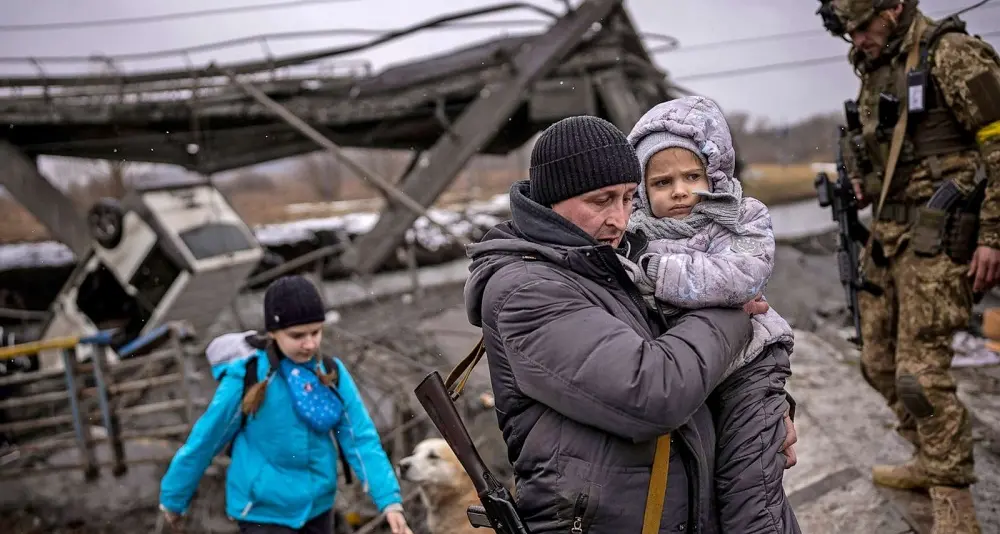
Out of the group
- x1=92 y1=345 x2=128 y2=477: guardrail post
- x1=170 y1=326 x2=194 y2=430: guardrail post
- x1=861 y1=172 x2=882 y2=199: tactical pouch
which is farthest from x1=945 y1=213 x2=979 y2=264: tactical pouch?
x1=92 y1=345 x2=128 y2=477: guardrail post

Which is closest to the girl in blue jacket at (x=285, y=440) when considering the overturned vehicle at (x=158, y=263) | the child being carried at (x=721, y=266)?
the child being carried at (x=721, y=266)

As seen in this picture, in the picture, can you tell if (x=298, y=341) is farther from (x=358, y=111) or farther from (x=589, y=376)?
(x=358, y=111)

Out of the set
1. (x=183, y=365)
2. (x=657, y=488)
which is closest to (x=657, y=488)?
(x=657, y=488)

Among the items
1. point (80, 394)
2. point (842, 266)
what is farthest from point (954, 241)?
point (80, 394)

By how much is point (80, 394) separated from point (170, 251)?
2638 millimetres

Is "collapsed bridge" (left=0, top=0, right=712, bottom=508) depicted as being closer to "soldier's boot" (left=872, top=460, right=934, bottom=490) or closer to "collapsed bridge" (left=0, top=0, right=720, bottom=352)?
"collapsed bridge" (left=0, top=0, right=720, bottom=352)

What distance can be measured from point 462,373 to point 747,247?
0.79m

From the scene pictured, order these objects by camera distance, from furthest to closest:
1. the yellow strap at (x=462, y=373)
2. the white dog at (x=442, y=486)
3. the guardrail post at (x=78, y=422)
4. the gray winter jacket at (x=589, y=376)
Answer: the guardrail post at (x=78, y=422)
the white dog at (x=442, y=486)
the yellow strap at (x=462, y=373)
the gray winter jacket at (x=589, y=376)

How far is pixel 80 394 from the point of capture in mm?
6672

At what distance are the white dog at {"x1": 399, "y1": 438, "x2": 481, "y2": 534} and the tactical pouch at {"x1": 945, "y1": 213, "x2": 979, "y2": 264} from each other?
2.59 metres

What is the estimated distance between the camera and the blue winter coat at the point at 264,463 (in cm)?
284

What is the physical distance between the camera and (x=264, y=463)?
9.50 ft

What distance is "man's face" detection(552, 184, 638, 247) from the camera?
4.99ft

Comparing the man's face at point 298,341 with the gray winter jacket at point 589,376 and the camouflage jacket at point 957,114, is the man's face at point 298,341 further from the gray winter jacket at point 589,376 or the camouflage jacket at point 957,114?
the camouflage jacket at point 957,114
